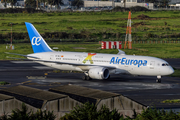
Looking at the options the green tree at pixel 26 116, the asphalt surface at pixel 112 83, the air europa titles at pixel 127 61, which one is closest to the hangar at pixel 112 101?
the green tree at pixel 26 116

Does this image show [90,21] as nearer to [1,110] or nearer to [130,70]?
[130,70]

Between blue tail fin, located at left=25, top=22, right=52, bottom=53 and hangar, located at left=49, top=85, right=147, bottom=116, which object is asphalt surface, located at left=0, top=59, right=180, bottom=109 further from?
hangar, located at left=49, top=85, right=147, bottom=116

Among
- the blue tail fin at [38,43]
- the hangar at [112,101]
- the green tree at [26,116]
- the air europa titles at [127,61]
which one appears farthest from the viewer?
the blue tail fin at [38,43]

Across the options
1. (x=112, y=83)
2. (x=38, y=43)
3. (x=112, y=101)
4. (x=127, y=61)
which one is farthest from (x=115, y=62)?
(x=112, y=101)

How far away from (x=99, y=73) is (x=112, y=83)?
240 centimetres

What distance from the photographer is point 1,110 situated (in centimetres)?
2133

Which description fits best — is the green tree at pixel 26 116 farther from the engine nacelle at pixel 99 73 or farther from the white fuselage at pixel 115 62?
the white fuselage at pixel 115 62

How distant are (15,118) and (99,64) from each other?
1226 inches

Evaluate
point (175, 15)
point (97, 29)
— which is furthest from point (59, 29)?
point (175, 15)

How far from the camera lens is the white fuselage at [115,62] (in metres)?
46.2

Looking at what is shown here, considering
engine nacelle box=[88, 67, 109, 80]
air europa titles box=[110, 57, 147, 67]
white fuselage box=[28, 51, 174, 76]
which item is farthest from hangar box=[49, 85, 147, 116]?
air europa titles box=[110, 57, 147, 67]

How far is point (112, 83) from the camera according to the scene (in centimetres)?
4675

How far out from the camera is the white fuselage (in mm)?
46250

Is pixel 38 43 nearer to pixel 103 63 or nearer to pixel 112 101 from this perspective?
pixel 103 63
